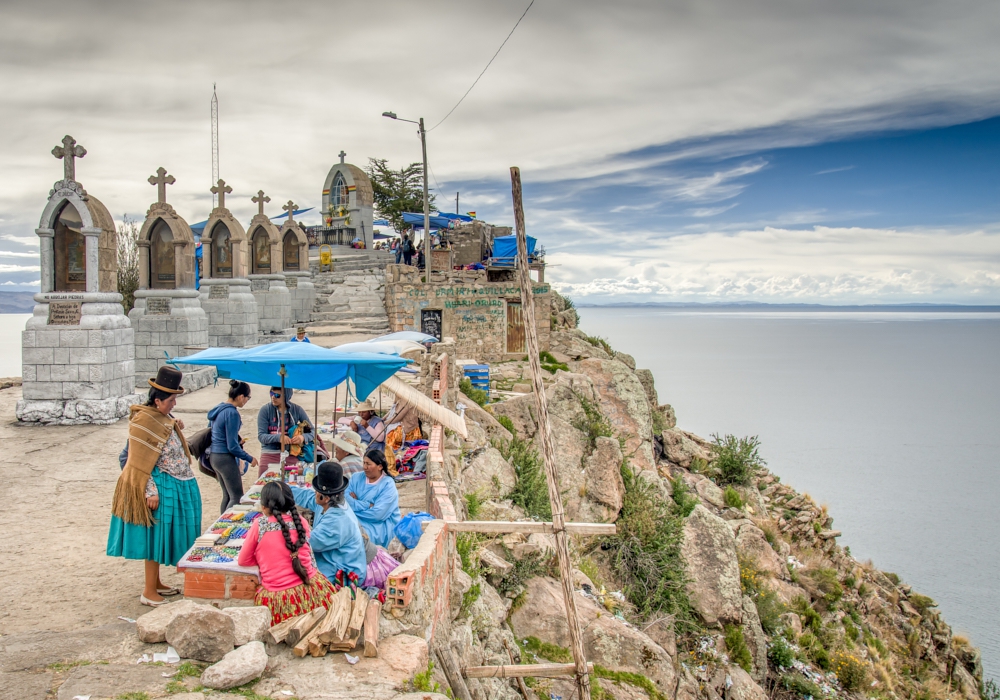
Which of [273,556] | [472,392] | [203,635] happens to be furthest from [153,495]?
[472,392]

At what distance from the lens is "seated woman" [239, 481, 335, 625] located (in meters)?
4.93

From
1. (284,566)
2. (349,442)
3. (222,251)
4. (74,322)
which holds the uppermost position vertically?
(222,251)

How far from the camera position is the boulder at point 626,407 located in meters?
17.7

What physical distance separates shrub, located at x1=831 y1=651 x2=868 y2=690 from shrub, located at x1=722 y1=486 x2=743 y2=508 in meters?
5.12

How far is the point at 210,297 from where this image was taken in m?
19.0

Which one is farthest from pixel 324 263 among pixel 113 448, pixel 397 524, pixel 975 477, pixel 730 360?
pixel 730 360

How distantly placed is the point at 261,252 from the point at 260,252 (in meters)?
0.03

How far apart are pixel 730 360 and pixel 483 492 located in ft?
453

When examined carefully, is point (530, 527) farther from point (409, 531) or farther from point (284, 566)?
Result: point (284, 566)

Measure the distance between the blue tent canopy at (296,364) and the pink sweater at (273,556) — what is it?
7.01ft

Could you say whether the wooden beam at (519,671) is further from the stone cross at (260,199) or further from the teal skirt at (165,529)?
the stone cross at (260,199)

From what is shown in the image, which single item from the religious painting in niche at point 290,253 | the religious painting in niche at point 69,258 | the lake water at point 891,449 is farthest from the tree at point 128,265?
the lake water at point 891,449

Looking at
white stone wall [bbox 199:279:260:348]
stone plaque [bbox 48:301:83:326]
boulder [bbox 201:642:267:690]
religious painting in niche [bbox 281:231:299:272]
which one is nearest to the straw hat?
boulder [bbox 201:642:267:690]

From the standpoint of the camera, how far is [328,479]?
502 cm
